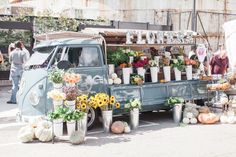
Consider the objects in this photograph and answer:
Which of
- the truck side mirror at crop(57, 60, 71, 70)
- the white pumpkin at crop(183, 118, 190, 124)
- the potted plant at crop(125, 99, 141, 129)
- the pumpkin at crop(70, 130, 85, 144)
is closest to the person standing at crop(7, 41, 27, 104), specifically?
the truck side mirror at crop(57, 60, 71, 70)

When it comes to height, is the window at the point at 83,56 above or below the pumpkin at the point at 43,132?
above

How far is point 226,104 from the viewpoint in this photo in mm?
10984

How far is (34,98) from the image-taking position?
9148 millimetres

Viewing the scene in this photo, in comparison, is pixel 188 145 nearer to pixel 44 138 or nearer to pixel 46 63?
pixel 44 138

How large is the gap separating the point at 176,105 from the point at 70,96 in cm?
305

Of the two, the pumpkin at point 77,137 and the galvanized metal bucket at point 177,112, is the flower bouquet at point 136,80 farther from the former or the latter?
the pumpkin at point 77,137

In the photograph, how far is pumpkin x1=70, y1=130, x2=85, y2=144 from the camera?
26.8 feet

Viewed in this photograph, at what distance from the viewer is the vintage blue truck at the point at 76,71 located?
916 cm

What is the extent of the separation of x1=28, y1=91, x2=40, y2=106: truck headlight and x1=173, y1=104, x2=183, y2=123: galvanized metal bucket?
3537mm

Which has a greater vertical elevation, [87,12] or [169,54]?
[87,12]

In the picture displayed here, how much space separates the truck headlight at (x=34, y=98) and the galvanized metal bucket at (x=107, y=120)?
153cm

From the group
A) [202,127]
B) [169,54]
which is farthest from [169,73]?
[202,127]

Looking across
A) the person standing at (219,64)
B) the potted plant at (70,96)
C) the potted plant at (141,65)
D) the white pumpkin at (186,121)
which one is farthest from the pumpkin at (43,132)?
the person standing at (219,64)

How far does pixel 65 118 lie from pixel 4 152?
142cm
